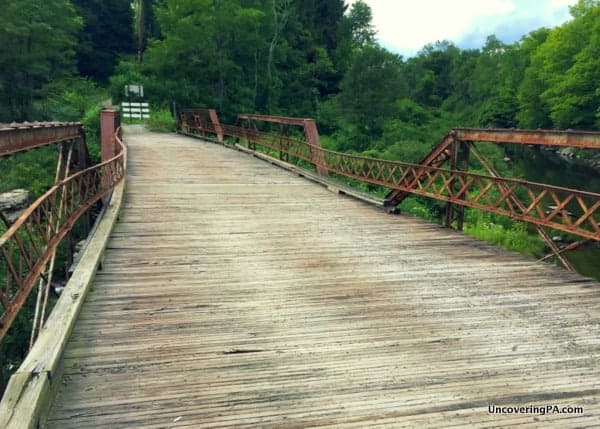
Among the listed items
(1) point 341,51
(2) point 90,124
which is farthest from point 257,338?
(1) point 341,51

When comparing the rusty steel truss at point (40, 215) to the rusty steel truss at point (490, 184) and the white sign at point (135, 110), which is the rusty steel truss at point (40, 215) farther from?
the white sign at point (135, 110)

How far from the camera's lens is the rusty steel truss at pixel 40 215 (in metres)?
4.41

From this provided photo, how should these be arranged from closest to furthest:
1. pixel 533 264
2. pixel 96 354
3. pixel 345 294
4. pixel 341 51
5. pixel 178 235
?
pixel 96 354, pixel 345 294, pixel 533 264, pixel 178 235, pixel 341 51

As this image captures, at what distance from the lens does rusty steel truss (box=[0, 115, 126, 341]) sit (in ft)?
14.5

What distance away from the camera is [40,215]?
21.1 feet

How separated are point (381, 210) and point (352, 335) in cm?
626

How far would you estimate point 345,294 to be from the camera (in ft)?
19.0

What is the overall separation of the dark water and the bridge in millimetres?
9869

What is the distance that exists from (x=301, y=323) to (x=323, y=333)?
0.31 m

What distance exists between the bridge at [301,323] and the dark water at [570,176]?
9869 mm

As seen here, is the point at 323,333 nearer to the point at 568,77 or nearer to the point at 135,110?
the point at 135,110

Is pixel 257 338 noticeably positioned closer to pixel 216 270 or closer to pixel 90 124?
pixel 216 270

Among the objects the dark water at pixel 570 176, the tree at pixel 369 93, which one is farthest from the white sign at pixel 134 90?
the dark water at pixel 570 176

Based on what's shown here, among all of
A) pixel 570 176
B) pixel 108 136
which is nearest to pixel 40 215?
pixel 108 136
